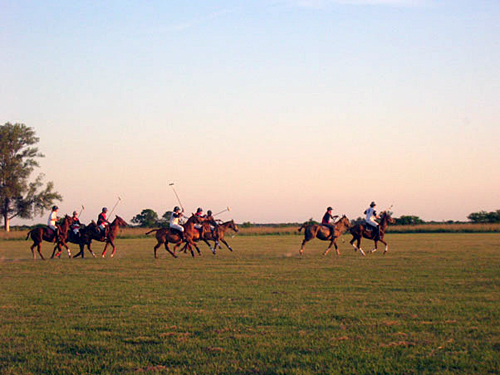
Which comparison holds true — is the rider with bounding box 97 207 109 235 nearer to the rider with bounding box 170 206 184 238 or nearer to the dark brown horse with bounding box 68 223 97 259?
the dark brown horse with bounding box 68 223 97 259

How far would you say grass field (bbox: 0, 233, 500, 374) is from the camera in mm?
6883

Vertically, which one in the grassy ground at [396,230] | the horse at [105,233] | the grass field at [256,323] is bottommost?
the grass field at [256,323]

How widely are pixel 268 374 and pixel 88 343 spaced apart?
2.99 m

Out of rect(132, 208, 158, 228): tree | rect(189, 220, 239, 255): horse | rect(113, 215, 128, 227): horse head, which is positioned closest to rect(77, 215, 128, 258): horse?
rect(113, 215, 128, 227): horse head

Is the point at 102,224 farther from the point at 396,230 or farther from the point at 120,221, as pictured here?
the point at 396,230

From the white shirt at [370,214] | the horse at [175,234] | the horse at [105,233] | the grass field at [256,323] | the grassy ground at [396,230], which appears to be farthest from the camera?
the grassy ground at [396,230]

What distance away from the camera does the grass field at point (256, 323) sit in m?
6.88

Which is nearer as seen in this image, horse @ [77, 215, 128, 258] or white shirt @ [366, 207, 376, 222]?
horse @ [77, 215, 128, 258]

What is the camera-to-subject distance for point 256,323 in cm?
920

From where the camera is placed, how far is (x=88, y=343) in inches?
316

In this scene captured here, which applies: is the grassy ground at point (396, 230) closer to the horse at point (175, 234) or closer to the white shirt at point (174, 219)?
the white shirt at point (174, 219)

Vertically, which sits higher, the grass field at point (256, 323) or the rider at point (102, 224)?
the rider at point (102, 224)

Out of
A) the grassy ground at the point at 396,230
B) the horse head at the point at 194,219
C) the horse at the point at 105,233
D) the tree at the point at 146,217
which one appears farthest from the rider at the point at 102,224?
the tree at the point at 146,217

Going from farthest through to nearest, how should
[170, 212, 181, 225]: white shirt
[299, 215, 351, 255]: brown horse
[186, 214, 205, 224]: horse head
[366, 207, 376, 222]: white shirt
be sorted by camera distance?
[366, 207, 376, 222]: white shirt < [186, 214, 205, 224]: horse head < [170, 212, 181, 225]: white shirt < [299, 215, 351, 255]: brown horse
